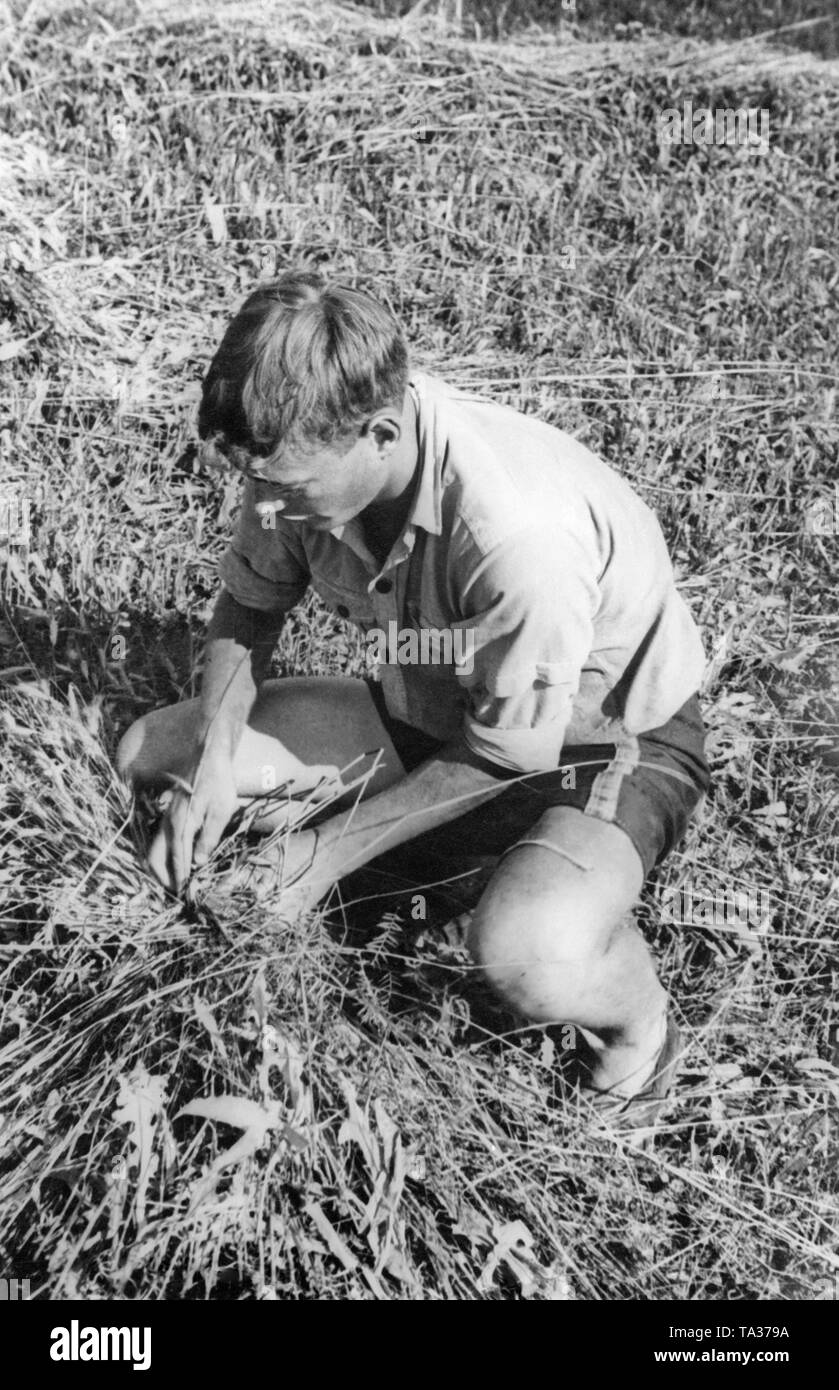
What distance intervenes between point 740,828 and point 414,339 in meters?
1.70

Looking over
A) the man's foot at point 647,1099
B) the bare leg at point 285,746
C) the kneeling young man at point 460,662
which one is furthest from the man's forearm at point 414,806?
the man's foot at point 647,1099

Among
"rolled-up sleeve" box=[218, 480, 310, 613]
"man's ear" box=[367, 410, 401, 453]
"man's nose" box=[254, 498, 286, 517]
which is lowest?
"rolled-up sleeve" box=[218, 480, 310, 613]

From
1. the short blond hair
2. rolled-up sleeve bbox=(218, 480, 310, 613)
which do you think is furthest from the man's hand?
the short blond hair

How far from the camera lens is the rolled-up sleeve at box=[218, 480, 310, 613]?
7.27 ft

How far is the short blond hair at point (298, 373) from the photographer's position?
1.79 meters

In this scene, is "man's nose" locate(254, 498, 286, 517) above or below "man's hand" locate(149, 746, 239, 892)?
above

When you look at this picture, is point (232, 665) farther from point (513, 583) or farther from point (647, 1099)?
point (647, 1099)

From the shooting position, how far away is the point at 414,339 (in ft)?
11.7

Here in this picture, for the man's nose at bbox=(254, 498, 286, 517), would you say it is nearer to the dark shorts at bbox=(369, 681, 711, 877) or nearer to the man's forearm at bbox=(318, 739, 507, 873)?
the man's forearm at bbox=(318, 739, 507, 873)

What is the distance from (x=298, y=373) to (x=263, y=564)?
54 cm

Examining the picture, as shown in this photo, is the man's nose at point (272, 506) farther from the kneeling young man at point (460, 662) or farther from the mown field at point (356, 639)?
the mown field at point (356, 639)

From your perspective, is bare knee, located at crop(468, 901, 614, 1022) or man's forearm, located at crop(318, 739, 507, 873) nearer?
bare knee, located at crop(468, 901, 614, 1022)

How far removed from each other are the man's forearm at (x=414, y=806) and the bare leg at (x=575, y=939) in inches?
4.9
